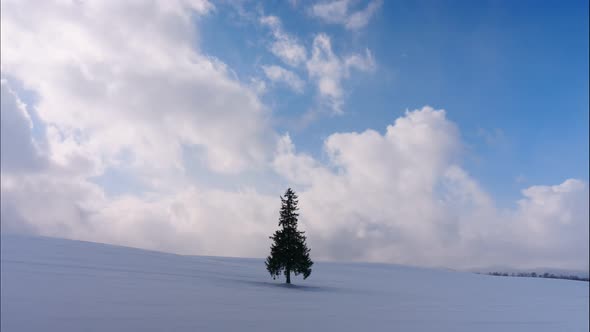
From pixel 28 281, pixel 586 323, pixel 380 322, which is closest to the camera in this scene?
pixel 380 322

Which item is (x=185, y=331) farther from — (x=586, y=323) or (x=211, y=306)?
(x=586, y=323)

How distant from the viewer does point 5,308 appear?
16281 mm

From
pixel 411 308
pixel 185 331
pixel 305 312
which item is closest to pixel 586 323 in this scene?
pixel 411 308

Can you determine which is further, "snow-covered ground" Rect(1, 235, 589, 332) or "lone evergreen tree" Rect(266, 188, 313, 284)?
"lone evergreen tree" Rect(266, 188, 313, 284)

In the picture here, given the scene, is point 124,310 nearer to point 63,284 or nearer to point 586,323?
point 63,284

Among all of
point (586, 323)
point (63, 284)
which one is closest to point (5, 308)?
point (63, 284)

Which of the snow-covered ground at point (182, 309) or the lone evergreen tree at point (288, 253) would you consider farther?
the lone evergreen tree at point (288, 253)

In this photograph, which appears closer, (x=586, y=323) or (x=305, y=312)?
(x=305, y=312)

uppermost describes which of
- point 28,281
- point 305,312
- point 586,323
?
point 28,281

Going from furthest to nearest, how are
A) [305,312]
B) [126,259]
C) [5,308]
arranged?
[126,259] < [305,312] < [5,308]

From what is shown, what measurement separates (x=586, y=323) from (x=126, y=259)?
42.4m

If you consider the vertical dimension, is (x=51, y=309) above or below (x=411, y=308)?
above

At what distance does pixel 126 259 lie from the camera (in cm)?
4019

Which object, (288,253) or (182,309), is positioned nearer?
(182,309)
